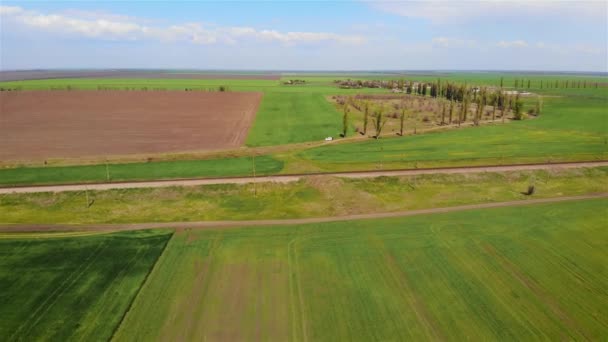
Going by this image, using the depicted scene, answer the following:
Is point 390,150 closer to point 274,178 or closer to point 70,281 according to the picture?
point 274,178

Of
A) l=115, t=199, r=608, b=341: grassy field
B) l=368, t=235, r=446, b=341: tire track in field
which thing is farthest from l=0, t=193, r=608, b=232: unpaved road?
l=368, t=235, r=446, b=341: tire track in field

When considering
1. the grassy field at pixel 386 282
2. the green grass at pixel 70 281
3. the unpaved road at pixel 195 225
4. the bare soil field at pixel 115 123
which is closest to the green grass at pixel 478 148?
the unpaved road at pixel 195 225

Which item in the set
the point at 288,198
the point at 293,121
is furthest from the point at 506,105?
the point at 288,198

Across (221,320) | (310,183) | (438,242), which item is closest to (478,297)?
(438,242)

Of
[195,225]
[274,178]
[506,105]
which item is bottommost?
[195,225]

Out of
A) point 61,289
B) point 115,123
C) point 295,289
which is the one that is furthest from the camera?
point 115,123

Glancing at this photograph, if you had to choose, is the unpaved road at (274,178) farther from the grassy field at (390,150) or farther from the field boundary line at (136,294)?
the field boundary line at (136,294)

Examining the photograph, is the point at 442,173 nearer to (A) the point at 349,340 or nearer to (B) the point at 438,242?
(B) the point at 438,242
